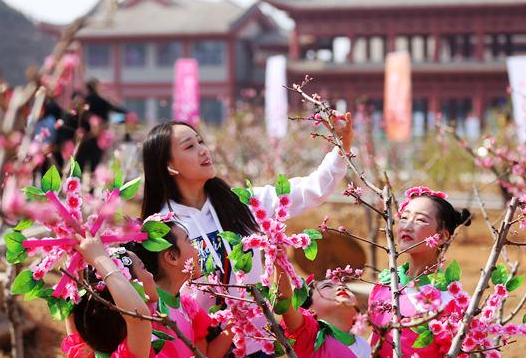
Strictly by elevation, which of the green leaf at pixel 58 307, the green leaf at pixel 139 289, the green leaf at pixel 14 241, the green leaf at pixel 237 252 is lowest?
the green leaf at pixel 58 307

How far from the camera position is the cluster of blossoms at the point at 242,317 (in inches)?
81.1

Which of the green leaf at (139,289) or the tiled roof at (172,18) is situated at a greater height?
the tiled roof at (172,18)

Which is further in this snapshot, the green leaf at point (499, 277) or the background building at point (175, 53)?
the background building at point (175, 53)

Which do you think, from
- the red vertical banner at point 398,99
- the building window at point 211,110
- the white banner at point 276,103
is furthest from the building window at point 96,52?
the red vertical banner at point 398,99

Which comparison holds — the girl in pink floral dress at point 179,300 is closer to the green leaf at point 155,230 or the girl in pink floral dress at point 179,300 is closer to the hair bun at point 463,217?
the green leaf at point 155,230

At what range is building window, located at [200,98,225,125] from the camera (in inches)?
1305

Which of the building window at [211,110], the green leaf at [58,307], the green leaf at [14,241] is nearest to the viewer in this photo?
the green leaf at [14,241]

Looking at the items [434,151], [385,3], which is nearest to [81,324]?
[434,151]

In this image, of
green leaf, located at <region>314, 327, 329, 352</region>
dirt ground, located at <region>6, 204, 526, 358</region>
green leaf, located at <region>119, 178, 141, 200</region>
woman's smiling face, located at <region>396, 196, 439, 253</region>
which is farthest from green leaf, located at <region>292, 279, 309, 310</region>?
dirt ground, located at <region>6, 204, 526, 358</region>

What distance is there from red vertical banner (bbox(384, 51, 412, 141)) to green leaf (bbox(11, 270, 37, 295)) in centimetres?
1303

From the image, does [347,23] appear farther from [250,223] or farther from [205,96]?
[250,223]

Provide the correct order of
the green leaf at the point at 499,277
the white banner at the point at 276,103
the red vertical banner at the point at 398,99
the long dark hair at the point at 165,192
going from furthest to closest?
the red vertical banner at the point at 398,99 < the white banner at the point at 276,103 < the long dark hair at the point at 165,192 < the green leaf at the point at 499,277

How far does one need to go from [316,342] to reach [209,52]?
31.2 metres

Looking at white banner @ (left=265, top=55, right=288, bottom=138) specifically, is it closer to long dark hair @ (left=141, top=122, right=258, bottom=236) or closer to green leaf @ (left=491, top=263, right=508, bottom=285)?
long dark hair @ (left=141, top=122, right=258, bottom=236)
